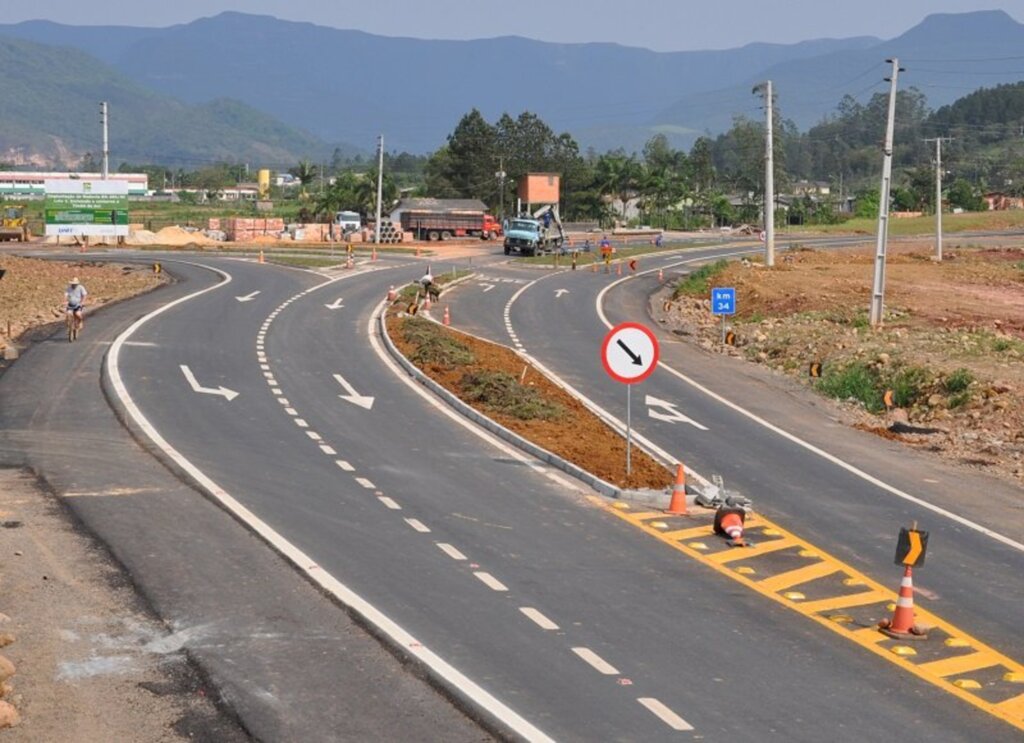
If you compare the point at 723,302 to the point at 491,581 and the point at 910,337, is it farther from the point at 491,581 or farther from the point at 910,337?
the point at 491,581

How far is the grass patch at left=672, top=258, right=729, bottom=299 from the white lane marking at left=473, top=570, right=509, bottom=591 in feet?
146

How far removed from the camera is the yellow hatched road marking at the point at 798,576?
1716 centimetres

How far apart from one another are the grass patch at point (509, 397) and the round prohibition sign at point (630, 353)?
19.3ft

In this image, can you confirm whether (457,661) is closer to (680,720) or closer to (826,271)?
(680,720)

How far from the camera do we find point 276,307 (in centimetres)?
4919

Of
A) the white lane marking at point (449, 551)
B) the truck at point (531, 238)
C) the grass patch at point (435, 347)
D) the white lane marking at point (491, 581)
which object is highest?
the truck at point (531, 238)

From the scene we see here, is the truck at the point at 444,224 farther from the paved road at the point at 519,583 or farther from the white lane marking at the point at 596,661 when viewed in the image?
the white lane marking at the point at 596,661

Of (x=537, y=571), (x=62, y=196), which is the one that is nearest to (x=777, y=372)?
(x=537, y=571)

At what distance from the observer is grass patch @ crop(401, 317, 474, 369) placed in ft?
114

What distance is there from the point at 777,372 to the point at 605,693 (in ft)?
87.9

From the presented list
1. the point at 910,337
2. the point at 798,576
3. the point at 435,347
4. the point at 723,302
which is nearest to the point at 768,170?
the point at 910,337

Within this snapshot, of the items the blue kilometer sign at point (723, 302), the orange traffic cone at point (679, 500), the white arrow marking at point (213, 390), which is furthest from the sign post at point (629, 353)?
the blue kilometer sign at point (723, 302)

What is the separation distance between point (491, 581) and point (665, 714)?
4382 mm

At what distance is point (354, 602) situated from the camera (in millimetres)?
15414
